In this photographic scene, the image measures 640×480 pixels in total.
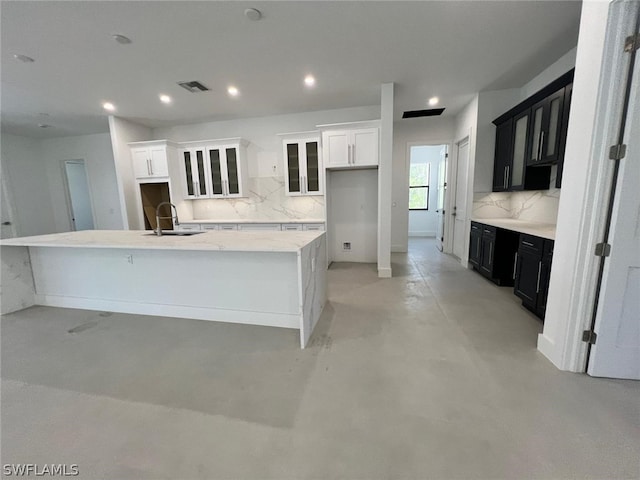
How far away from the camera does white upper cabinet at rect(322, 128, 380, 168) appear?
4059mm

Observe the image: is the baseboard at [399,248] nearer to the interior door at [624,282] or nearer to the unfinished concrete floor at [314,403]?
the unfinished concrete floor at [314,403]

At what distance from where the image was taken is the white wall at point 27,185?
5.69 m

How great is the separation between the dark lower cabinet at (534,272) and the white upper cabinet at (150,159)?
5.91 meters

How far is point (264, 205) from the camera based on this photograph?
520cm

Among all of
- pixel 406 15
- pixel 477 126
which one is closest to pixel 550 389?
pixel 406 15

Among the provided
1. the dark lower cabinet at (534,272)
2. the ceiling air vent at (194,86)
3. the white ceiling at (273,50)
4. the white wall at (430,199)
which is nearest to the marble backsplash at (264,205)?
the white ceiling at (273,50)

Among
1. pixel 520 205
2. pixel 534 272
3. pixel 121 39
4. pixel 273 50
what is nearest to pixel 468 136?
pixel 520 205

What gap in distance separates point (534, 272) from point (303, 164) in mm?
3645

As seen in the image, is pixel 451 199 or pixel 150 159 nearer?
pixel 150 159

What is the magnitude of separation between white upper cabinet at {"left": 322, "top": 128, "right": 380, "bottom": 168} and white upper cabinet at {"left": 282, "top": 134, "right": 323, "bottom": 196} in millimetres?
246

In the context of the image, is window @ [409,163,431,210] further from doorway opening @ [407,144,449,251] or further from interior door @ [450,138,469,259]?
interior door @ [450,138,469,259]

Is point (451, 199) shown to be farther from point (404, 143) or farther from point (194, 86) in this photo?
point (194, 86)

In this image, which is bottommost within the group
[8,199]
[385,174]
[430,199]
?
[430,199]

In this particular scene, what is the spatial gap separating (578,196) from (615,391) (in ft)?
4.32
